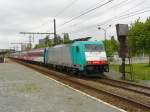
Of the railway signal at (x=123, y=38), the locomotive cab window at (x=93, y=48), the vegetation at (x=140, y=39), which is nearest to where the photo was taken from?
the railway signal at (x=123, y=38)

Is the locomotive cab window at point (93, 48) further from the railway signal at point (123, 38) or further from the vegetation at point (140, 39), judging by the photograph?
the vegetation at point (140, 39)

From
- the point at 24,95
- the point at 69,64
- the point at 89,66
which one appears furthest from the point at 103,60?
the point at 24,95

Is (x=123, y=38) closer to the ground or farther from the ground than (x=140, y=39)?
closer to the ground

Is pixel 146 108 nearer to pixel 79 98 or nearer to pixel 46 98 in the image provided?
pixel 79 98

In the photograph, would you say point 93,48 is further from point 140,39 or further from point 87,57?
point 140,39

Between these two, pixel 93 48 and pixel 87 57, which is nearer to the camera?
pixel 87 57

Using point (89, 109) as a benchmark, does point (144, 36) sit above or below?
above

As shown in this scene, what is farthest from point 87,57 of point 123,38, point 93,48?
point 123,38

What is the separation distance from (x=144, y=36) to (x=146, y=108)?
39631 mm

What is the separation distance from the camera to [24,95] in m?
17.1

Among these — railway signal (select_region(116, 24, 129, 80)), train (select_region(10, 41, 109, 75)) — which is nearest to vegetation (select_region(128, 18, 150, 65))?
train (select_region(10, 41, 109, 75))

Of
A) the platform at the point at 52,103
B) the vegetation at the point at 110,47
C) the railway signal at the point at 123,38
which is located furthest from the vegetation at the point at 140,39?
the platform at the point at 52,103

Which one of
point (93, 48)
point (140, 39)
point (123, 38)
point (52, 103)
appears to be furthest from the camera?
point (140, 39)

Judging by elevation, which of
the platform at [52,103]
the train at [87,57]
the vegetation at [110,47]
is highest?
the vegetation at [110,47]
